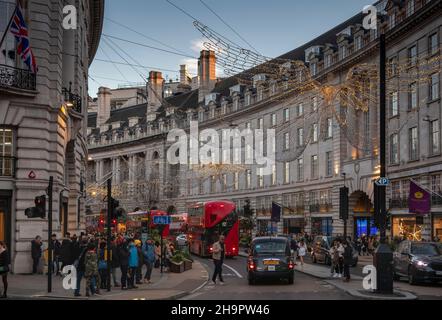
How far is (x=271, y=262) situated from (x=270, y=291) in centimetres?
274

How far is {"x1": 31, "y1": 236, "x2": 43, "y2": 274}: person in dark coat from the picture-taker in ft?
97.8

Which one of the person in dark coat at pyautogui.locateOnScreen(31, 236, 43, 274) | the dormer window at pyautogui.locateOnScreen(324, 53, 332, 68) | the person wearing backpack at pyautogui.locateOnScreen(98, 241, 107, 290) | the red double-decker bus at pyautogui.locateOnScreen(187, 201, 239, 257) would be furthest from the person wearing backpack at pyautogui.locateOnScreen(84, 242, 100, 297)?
the dormer window at pyautogui.locateOnScreen(324, 53, 332, 68)

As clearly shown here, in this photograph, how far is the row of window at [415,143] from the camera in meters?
51.8

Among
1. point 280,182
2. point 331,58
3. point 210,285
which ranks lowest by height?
point 210,285

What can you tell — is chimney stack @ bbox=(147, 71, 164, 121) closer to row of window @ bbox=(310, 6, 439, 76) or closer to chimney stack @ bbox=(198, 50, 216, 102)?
chimney stack @ bbox=(198, 50, 216, 102)

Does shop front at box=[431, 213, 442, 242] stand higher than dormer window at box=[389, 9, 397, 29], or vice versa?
dormer window at box=[389, 9, 397, 29]

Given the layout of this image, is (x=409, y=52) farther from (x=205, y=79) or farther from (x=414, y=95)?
(x=205, y=79)

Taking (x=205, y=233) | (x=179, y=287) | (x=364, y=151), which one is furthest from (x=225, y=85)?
(x=179, y=287)

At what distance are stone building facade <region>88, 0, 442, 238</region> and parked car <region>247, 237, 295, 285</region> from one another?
669 cm

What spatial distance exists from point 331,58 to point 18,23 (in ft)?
155

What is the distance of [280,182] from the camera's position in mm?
83250

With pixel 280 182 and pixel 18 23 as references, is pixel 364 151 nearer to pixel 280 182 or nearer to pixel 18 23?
pixel 280 182

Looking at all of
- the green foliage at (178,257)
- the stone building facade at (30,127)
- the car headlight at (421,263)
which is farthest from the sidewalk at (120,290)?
the car headlight at (421,263)

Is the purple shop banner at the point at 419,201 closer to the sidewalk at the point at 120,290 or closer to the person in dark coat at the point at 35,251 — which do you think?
the sidewalk at the point at 120,290
